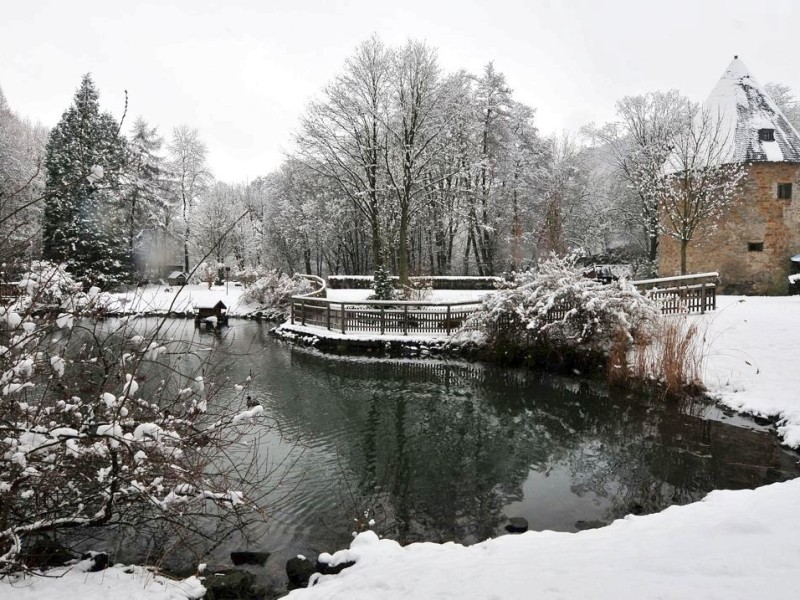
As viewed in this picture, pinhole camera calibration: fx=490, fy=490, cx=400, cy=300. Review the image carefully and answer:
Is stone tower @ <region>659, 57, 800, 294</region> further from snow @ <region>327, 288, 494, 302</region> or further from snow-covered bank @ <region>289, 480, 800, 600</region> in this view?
snow-covered bank @ <region>289, 480, 800, 600</region>

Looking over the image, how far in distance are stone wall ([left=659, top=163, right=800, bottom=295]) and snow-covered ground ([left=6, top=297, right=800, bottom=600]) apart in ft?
66.4

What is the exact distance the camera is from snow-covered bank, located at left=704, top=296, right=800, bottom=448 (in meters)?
9.30

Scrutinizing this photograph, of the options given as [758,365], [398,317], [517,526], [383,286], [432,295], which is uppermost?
[383,286]

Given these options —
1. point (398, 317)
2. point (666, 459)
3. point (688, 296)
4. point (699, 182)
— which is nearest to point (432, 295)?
point (398, 317)

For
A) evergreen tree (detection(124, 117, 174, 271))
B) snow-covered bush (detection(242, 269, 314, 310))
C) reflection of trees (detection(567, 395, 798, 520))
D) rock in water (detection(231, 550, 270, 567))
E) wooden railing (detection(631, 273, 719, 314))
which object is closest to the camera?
rock in water (detection(231, 550, 270, 567))

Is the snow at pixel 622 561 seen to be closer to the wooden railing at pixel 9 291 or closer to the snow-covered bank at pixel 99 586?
the snow-covered bank at pixel 99 586

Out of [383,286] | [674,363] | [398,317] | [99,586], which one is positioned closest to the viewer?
[99,586]

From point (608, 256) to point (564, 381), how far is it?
27.3 metres

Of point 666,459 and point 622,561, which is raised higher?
point 622,561

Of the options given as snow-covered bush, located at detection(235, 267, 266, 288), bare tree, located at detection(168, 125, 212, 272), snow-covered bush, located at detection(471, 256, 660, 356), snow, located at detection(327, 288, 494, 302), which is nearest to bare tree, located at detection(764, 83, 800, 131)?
snow, located at detection(327, 288, 494, 302)

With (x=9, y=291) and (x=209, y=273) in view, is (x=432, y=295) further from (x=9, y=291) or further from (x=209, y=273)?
(x=9, y=291)

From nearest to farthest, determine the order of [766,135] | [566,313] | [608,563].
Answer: [608,563] → [566,313] → [766,135]

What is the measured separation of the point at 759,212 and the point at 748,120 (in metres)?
4.48

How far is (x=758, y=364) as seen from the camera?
10805 mm
